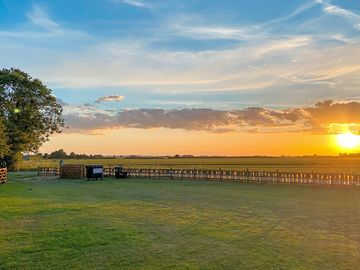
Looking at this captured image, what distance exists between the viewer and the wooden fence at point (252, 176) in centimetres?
3020

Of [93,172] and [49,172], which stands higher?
[93,172]

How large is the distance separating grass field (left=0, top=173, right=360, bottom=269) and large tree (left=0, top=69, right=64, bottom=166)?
37.6 meters

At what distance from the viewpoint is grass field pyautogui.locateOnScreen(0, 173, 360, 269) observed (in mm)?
8422

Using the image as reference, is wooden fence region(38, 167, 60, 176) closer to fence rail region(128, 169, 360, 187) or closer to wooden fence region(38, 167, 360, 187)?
wooden fence region(38, 167, 360, 187)

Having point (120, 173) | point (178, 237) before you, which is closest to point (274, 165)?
point (120, 173)

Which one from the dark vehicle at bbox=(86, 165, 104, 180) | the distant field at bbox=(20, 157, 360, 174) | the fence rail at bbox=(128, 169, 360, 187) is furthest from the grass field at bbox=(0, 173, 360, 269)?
the distant field at bbox=(20, 157, 360, 174)

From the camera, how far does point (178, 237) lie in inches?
429

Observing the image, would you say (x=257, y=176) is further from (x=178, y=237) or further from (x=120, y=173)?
(x=178, y=237)

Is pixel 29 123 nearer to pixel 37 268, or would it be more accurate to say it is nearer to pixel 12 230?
pixel 12 230

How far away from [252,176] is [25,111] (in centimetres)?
3278

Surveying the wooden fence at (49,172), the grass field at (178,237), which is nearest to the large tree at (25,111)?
the wooden fence at (49,172)

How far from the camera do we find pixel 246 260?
8555mm

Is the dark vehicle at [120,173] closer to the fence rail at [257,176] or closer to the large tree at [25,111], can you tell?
the fence rail at [257,176]

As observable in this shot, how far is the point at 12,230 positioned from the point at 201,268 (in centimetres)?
679
